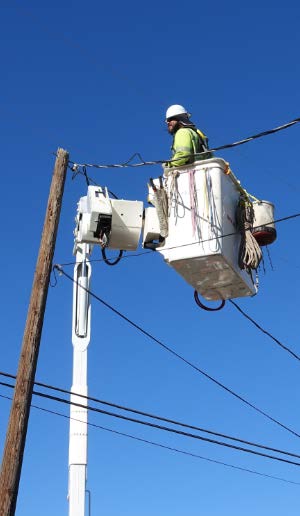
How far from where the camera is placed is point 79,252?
61.0ft

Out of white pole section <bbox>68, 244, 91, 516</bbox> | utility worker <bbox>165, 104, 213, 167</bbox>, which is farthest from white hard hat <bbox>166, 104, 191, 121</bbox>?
white pole section <bbox>68, 244, 91, 516</bbox>

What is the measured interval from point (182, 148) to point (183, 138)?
0.53 ft

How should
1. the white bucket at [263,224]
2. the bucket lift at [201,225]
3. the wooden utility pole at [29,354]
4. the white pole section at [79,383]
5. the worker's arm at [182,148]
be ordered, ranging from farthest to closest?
the white pole section at [79,383] → the white bucket at [263,224] → the worker's arm at [182,148] → the bucket lift at [201,225] → the wooden utility pole at [29,354]

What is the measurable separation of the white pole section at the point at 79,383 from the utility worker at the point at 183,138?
5387 mm

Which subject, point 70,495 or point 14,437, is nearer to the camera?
point 14,437

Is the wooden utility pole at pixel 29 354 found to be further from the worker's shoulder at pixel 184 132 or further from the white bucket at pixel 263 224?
the white bucket at pixel 263 224

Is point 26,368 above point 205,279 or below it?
below

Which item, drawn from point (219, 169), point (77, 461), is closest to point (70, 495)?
point (77, 461)

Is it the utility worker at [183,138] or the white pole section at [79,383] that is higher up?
→ the white pole section at [79,383]

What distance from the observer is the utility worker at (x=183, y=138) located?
1179 centimetres

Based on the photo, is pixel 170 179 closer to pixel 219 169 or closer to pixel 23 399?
pixel 219 169

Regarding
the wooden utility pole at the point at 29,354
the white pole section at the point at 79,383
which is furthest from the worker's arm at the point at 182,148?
the white pole section at the point at 79,383

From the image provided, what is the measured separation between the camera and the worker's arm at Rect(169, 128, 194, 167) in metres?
11.8

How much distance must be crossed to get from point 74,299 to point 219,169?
8.15 metres
